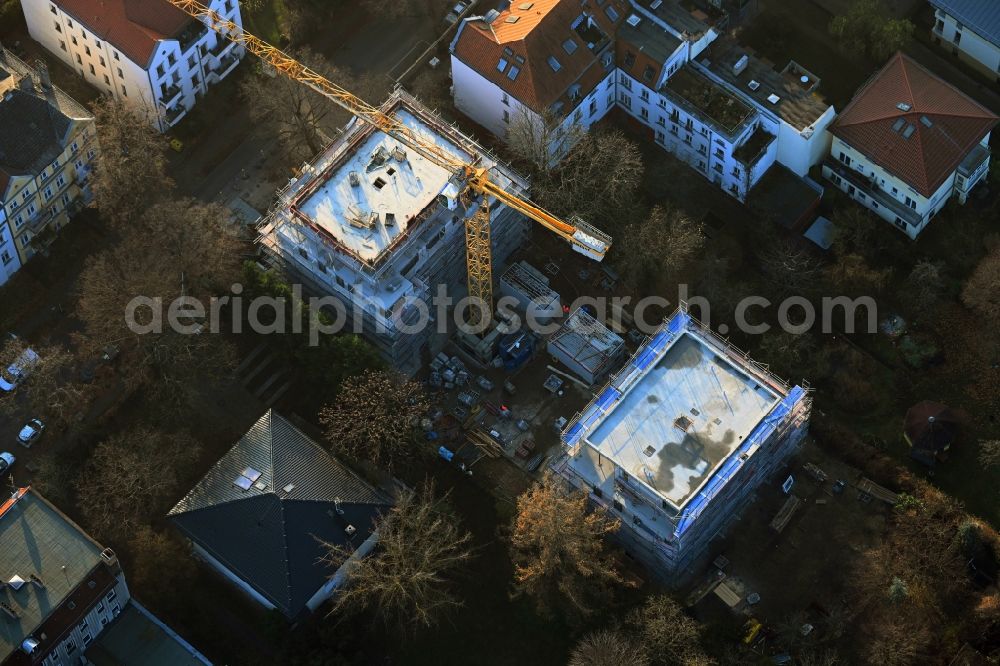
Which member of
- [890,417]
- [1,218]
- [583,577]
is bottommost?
[1,218]

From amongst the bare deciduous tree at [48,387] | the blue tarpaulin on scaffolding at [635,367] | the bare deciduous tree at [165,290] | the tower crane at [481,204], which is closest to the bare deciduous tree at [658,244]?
the tower crane at [481,204]

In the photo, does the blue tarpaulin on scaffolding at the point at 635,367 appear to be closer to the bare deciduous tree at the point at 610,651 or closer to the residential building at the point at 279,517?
the bare deciduous tree at the point at 610,651

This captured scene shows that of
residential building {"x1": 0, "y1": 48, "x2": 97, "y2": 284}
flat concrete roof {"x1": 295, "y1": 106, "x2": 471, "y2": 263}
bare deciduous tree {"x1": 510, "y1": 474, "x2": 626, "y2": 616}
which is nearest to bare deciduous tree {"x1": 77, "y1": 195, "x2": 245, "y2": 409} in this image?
residential building {"x1": 0, "y1": 48, "x2": 97, "y2": 284}

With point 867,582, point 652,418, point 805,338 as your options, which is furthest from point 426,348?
point 867,582

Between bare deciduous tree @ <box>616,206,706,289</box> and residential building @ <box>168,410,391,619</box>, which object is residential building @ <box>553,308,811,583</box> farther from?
residential building @ <box>168,410,391,619</box>

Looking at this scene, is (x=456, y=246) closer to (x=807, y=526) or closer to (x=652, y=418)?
(x=652, y=418)

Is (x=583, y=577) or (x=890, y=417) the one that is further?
(x=890, y=417)

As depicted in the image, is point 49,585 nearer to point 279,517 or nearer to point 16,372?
point 279,517

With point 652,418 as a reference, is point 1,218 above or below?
below
